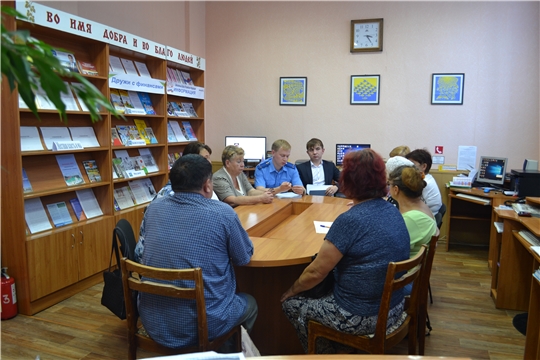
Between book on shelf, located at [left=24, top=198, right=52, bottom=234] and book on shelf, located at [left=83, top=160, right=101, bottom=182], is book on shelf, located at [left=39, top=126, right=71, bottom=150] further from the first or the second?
book on shelf, located at [left=24, top=198, right=52, bottom=234]

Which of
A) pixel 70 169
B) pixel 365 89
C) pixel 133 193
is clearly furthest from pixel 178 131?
pixel 365 89

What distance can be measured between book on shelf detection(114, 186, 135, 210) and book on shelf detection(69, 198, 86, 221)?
502mm

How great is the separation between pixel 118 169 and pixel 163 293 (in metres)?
2.88

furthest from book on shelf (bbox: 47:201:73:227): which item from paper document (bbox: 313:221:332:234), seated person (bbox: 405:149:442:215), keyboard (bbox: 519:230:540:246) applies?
keyboard (bbox: 519:230:540:246)

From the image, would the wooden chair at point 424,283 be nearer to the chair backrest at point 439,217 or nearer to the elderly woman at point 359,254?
the elderly woman at point 359,254

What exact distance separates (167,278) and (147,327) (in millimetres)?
384

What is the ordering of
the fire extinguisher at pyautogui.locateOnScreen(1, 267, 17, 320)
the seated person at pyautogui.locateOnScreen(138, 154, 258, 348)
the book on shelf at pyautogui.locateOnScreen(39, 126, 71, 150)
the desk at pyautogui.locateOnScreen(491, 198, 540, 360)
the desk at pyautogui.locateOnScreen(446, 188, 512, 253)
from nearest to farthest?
1. the seated person at pyautogui.locateOnScreen(138, 154, 258, 348)
2. the fire extinguisher at pyautogui.locateOnScreen(1, 267, 17, 320)
3. the desk at pyautogui.locateOnScreen(491, 198, 540, 360)
4. the book on shelf at pyautogui.locateOnScreen(39, 126, 71, 150)
5. the desk at pyautogui.locateOnScreen(446, 188, 512, 253)

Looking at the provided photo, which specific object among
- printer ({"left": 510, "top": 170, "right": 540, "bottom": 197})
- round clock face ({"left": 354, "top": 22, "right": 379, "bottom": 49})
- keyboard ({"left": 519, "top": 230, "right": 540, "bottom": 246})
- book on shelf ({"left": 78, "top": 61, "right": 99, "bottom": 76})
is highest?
round clock face ({"left": 354, "top": 22, "right": 379, "bottom": 49})

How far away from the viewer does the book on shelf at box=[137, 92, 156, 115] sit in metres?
4.91

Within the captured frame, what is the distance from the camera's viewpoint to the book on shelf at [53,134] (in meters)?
3.63

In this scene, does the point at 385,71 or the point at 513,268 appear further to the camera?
the point at 385,71

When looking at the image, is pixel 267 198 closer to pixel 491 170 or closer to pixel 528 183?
pixel 528 183

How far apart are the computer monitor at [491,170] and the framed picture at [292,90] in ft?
8.09

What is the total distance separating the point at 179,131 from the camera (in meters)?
5.69
